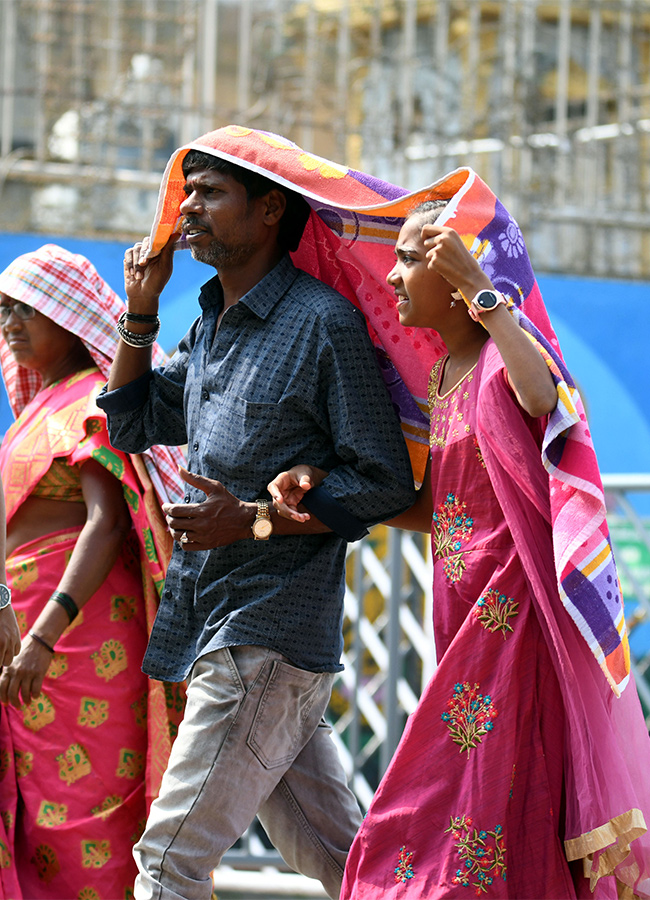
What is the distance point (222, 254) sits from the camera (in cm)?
288

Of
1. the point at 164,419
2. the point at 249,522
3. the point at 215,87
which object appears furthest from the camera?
the point at 215,87

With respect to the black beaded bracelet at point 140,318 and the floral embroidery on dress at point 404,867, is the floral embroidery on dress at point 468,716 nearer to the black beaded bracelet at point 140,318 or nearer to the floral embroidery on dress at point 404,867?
the floral embroidery on dress at point 404,867

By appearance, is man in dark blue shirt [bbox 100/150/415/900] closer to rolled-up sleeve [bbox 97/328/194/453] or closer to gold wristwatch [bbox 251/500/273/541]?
gold wristwatch [bbox 251/500/273/541]

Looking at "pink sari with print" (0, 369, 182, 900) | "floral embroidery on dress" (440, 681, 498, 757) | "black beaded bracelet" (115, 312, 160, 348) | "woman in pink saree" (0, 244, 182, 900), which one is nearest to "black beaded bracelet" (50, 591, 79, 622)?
"woman in pink saree" (0, 244, 182, 900)

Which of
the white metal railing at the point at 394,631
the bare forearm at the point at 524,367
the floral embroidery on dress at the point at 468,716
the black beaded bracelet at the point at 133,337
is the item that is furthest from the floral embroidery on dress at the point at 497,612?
the white metal railing at the point at 394,631

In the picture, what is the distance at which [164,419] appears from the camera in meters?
3.19

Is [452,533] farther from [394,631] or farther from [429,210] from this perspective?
[394,631]

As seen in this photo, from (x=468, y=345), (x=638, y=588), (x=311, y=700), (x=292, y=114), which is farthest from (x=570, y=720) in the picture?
(x=292, y=114)

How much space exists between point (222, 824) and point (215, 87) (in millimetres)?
5927

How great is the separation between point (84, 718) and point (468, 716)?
55.1 inches

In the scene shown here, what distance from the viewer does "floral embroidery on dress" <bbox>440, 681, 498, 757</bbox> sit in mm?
2459

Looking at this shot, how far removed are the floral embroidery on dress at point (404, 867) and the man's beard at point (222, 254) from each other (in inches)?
54.3

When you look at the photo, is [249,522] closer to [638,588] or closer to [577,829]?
[577,829]

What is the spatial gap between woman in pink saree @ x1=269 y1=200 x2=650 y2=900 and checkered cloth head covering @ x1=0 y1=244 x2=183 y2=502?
1.06 m
